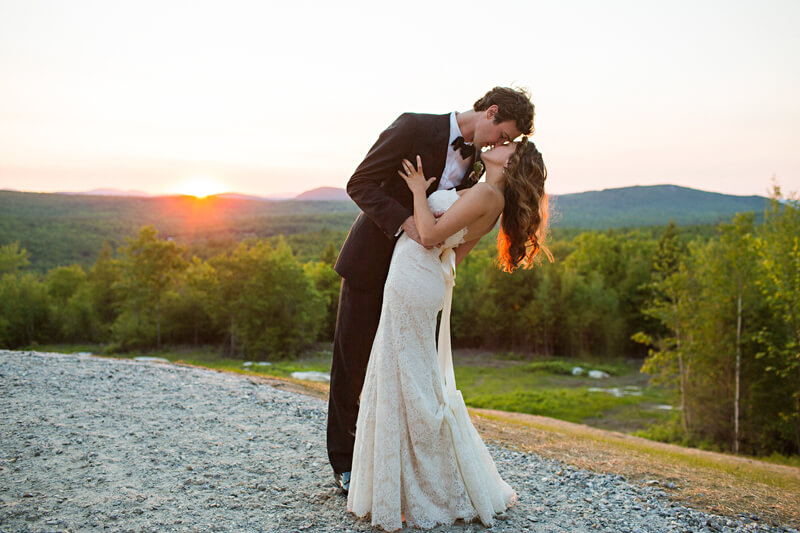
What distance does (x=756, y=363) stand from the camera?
21328 mm

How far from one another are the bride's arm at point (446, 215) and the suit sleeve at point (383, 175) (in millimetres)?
135

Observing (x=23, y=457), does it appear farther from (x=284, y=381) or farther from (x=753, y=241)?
(x=753, y=241)

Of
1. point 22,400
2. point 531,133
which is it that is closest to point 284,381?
point 22,400

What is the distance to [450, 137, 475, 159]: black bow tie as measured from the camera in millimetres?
3957

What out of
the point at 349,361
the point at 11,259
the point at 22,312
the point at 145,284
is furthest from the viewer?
the point at 11,259

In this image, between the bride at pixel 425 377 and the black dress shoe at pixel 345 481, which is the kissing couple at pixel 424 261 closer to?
the bride at pixel 425 377

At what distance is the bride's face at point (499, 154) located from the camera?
383cm

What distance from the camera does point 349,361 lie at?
4.33 meters

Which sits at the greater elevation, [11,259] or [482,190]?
[482,190]

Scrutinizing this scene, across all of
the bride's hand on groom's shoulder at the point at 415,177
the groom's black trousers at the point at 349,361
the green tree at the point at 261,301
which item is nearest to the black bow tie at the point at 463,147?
the bride's hand on groom's shoulder at the point at 415,177

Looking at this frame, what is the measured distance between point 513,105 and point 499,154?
12.8 inches

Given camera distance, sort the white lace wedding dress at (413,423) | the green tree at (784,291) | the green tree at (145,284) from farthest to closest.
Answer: the green tree at (145,284), the green tree at (784,291), the white lace wedding dress at (413,423)

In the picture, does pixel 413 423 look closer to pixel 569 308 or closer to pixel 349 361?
pixel 349 361

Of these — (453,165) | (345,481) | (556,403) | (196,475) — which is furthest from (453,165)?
(556,403)
